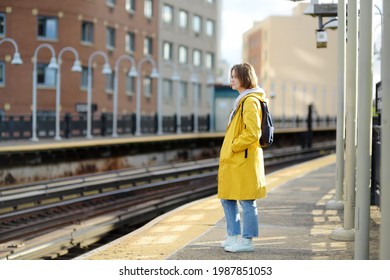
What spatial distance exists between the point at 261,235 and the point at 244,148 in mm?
1874

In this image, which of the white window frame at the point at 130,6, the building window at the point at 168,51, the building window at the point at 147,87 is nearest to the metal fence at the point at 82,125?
the building window at the point at 147,87

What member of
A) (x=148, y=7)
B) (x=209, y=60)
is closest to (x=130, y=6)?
(x=148, y=7)

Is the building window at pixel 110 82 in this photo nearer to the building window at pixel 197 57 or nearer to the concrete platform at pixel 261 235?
the building window at pixel 197 57

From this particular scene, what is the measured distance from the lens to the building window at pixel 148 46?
37.4 m

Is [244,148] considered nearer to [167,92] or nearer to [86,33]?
[86,33]

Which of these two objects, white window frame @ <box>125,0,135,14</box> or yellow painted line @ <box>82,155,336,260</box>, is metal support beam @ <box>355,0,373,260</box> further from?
white window frame @ <box>125,0,135,14</box>

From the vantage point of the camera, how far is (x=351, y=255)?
24.7ft

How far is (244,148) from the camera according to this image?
7.06 metres

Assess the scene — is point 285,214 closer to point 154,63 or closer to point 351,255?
point 351,255

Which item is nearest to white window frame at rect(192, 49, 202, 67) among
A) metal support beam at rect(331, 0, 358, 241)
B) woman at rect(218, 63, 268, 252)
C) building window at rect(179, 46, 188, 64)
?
building window at rect(179, 46, 188, 64)

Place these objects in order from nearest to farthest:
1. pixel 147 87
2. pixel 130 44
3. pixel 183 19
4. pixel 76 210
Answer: pixel 76 210 → pixel 183 19 → pixel 130 44 → pixel 147 87

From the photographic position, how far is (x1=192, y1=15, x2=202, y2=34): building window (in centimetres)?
3216

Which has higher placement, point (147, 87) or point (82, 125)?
point (147, 87)

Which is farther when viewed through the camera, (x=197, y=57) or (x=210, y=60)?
(x=197, y=57)
